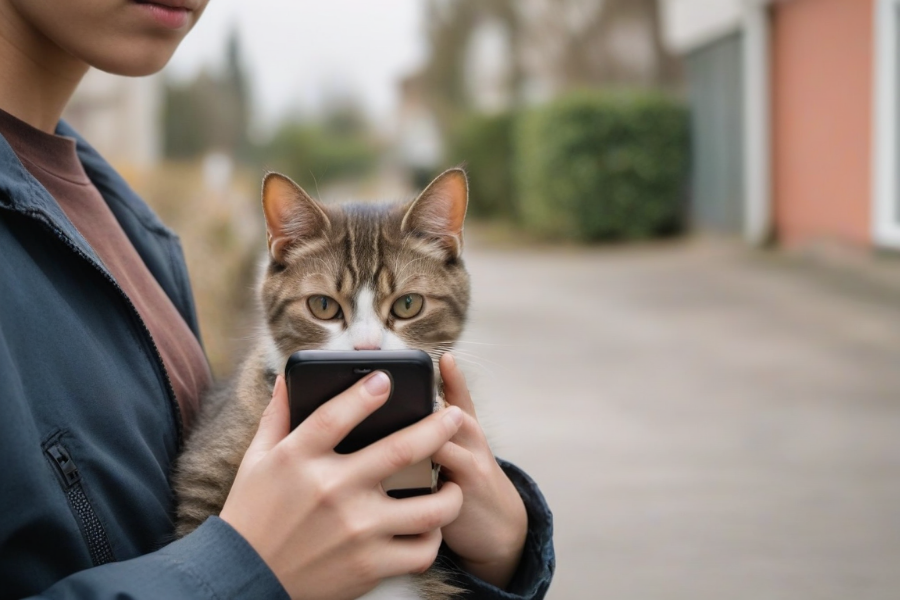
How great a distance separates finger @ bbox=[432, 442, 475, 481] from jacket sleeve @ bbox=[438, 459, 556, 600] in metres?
0.28

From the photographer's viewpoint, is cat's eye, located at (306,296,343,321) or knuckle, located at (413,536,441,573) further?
cat's eye, located at (306,296,343,321)

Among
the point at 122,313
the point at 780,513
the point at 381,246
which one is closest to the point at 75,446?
the point at 122,313

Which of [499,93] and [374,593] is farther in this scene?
[499,93]

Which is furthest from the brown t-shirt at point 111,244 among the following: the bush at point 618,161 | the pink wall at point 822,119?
the bush at point 618,161

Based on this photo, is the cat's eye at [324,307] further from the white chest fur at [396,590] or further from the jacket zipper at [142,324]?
the white chest fur at [396,590]

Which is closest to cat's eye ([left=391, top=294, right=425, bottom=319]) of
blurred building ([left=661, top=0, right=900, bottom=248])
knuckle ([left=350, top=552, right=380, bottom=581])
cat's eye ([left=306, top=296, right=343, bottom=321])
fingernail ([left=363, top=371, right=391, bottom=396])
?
cat's eye ([left=306, top=296, right=343, bottom=321])

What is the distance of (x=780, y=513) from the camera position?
5.01 m

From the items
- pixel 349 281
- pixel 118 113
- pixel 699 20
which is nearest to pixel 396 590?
pixel 349 281

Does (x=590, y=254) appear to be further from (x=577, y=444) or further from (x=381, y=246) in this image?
(x=381, y=246)

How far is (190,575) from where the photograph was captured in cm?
115

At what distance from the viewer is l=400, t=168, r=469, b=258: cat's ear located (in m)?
1.95

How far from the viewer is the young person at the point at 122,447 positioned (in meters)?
1.15

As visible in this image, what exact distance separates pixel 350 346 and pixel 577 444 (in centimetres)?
460

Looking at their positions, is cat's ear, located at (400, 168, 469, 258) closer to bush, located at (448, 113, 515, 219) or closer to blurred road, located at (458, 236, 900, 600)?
blurred road, located at (458, 236, 900, 600)
